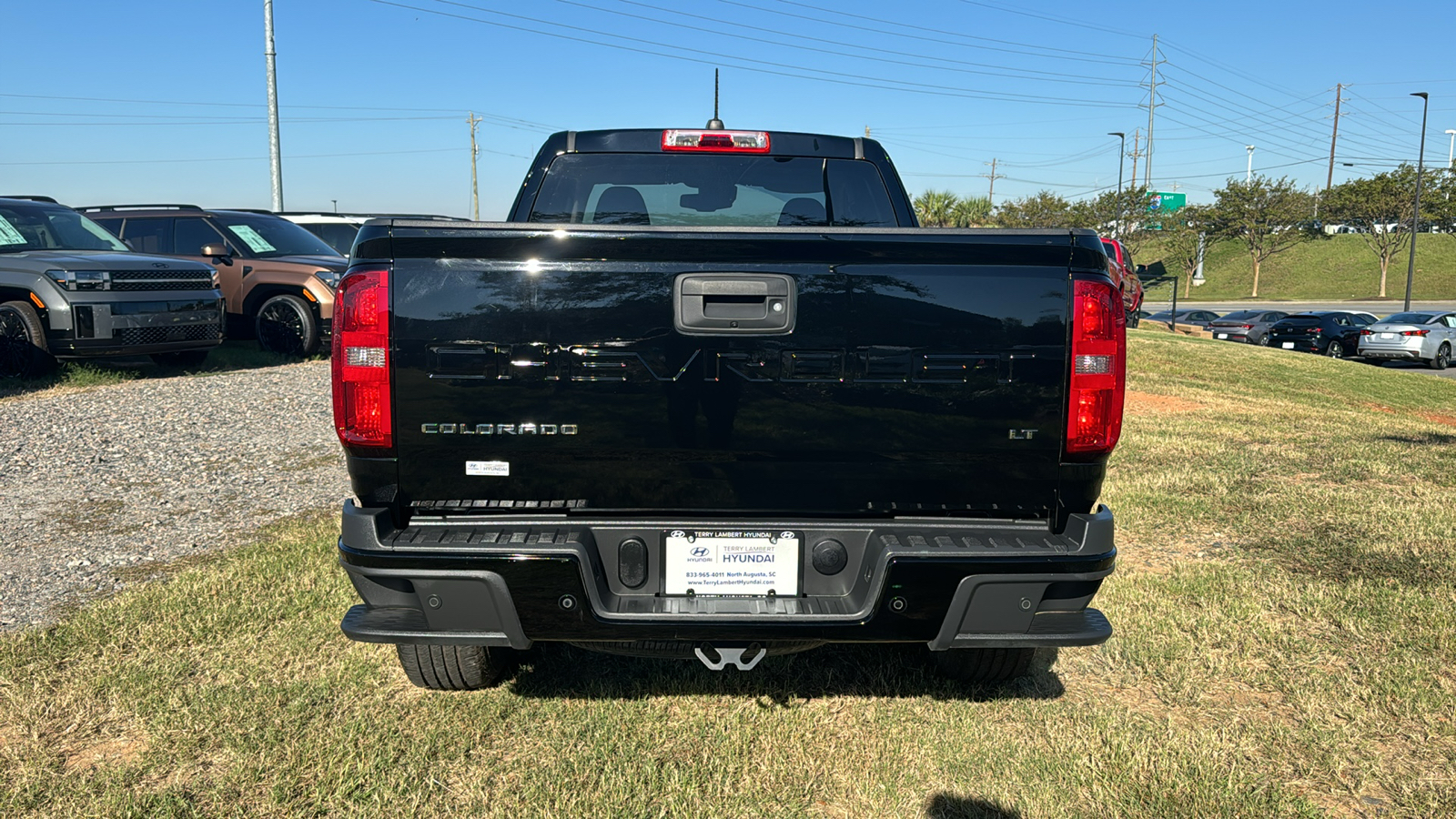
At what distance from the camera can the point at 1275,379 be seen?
58.8 feet

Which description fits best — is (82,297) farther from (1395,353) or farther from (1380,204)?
(1380,204)

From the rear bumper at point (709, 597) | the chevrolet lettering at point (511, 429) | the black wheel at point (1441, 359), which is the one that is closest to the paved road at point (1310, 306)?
the black wheel at point (1441, 359)

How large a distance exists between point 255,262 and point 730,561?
12.1 m

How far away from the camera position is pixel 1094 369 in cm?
276

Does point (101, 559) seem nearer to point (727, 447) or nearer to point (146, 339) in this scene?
point (727, 447)

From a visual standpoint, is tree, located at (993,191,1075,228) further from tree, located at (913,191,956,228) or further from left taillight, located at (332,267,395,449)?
left taillight, located at (332,267,395,449)

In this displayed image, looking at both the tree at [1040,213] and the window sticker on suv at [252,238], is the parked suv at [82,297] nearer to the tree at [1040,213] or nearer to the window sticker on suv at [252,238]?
the window sticker on suv at [252,238]

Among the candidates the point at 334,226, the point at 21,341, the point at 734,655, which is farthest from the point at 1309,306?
the point at 734,655

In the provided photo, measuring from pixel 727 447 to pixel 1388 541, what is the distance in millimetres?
4571

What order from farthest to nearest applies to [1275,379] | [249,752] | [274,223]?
[1275,379] < [274,223] < [249,752]

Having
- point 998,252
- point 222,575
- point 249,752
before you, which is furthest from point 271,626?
point 998,252

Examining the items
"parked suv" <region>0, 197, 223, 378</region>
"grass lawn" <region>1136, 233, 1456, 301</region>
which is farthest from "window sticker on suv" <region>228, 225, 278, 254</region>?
"grass lawn" <region>1136, 233, 1456, 301</region>

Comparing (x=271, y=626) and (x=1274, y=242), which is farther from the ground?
(x=1274, y=242)

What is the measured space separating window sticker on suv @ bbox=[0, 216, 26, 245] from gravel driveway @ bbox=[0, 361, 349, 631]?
1.91m
